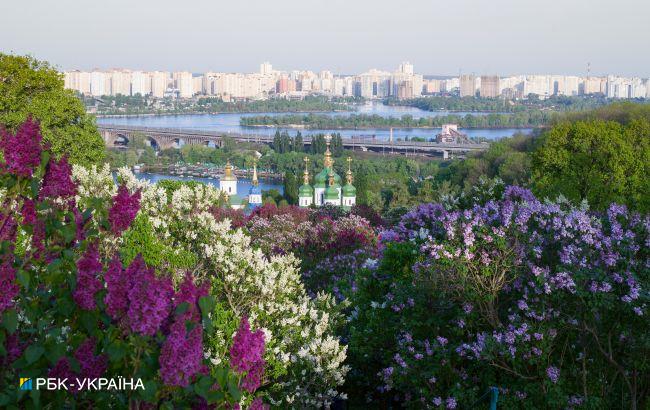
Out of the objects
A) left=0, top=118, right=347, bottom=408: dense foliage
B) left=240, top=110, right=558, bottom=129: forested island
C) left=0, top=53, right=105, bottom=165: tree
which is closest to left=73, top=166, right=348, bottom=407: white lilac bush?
left=0, top=118, right=347, bottom=408: dense foliage

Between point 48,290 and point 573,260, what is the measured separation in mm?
3178

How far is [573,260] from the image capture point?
16.0 feet

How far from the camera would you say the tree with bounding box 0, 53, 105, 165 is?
13.9 m

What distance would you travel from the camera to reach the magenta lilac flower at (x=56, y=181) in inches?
102

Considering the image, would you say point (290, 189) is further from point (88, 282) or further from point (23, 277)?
point (23, 277)

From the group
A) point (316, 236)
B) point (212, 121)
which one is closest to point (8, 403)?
point (316, 236)

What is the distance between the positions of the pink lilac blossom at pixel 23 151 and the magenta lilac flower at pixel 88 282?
0.35 m

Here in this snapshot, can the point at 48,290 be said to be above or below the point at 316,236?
above

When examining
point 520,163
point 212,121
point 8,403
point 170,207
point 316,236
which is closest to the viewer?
point 8,403

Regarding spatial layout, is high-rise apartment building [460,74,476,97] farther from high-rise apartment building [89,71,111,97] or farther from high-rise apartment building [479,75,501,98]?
high-rise apartment building [89,71,111,97]

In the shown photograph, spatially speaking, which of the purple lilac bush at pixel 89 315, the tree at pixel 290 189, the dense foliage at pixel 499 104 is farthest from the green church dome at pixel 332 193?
the dense foliage at pixel 499 104

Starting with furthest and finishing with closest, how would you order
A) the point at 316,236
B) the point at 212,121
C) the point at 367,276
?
the point at 212,121 < the point at 316,236 < the point at 367,276

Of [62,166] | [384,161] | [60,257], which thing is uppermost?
[62,166]

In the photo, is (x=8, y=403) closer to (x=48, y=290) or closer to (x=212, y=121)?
(x=48, y=290)
